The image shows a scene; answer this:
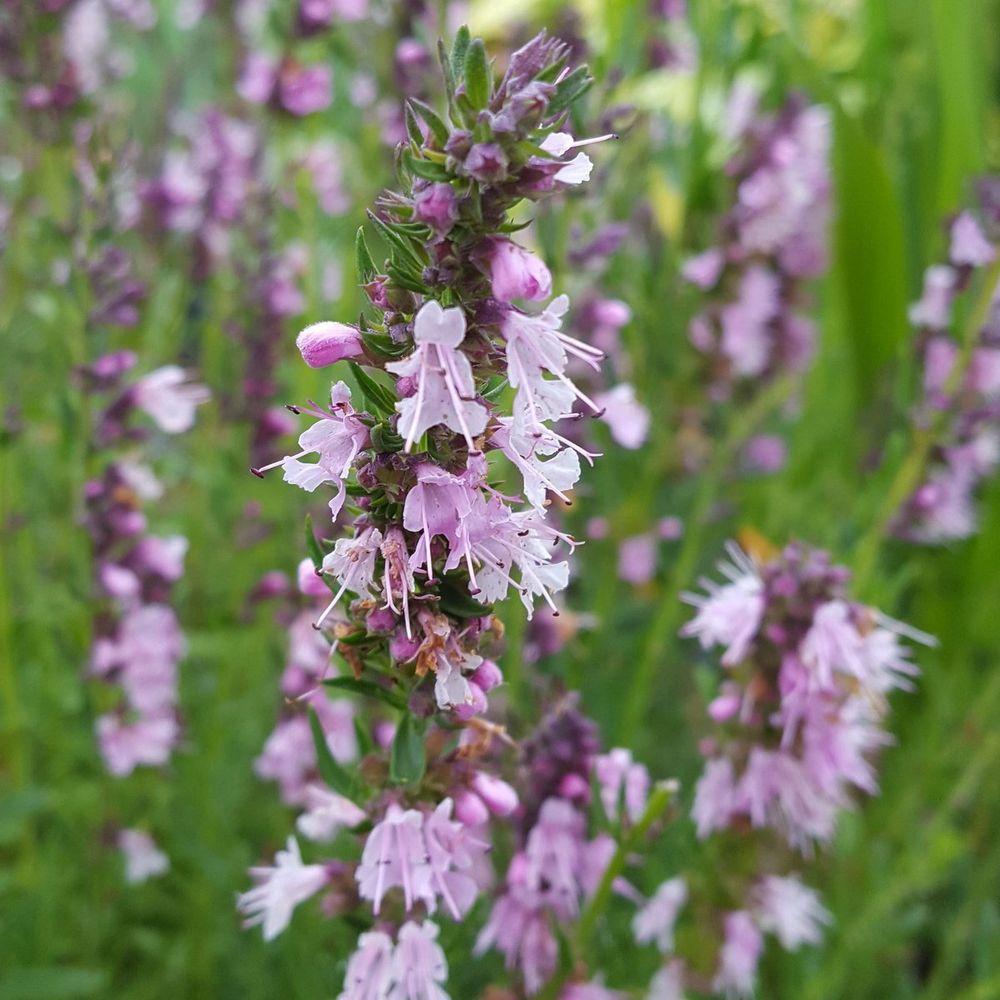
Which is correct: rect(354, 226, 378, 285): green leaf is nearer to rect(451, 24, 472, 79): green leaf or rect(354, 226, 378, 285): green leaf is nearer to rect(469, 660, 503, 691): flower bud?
rect(451, 24, 472, 79): green leaf

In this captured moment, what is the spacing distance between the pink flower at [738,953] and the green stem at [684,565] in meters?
0.66

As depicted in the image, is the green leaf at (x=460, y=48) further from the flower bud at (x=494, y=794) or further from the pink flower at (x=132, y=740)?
the pink flower at (x=132, y=740)

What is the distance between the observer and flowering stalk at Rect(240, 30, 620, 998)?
978 millimetres

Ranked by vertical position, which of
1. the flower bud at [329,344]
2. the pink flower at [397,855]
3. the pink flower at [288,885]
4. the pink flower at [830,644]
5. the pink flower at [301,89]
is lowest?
the pink flower at [288,885]

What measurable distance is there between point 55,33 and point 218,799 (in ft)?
5.85

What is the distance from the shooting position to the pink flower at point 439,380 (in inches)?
37.5

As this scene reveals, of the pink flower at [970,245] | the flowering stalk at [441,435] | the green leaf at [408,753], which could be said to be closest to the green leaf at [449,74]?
the flowering stalk at [441,435]

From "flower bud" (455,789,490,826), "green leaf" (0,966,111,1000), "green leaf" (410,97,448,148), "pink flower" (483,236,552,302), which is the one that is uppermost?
"green leaf" (410,97,448,148)

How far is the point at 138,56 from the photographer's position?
219 inches

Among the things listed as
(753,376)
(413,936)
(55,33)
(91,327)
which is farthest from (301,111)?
(413,936)

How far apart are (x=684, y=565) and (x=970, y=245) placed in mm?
1025

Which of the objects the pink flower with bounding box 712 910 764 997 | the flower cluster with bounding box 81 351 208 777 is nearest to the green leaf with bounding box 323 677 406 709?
the pink flower with bounding box 712 910 764 997

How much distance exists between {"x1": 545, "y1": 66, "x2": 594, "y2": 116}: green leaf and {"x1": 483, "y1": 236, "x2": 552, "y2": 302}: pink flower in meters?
0.14

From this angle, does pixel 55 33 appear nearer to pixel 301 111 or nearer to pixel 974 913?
pixel 301 111
